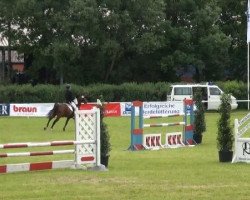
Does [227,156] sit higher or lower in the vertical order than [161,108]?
higher

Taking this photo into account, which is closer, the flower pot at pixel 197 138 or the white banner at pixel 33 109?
the flower pot at pixel 197 138

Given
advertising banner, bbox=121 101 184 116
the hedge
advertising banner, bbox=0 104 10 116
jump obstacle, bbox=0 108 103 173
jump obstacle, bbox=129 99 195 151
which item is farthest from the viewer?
the hedge

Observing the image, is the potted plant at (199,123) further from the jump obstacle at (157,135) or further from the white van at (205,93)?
the white van at (205,93)

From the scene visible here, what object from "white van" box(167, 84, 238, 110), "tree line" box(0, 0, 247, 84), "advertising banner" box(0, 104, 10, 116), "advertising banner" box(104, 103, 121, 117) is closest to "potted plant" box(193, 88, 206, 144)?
"advertising banner" box(104, 103, 121, 117)

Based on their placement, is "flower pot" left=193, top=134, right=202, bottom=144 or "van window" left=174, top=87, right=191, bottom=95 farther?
"van window" left=174, top=87, right=191, bottom=95

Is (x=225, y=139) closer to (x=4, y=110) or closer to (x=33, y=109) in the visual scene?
(x=33, y=109)

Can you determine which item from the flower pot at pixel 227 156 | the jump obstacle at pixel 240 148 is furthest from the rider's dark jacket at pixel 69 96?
the jump obstacle at pixel 240 148

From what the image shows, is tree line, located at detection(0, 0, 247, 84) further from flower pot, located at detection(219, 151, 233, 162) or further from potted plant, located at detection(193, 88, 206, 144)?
flower pot, located at detection(219, 151, 233, 162)

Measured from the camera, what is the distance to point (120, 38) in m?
58.8

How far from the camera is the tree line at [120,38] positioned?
189 feet

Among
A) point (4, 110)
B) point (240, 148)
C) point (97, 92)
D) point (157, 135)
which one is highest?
point (240, 148)

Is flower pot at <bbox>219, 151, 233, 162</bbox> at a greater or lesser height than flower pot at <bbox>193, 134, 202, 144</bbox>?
greater

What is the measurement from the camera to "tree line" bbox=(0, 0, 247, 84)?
5759 cm

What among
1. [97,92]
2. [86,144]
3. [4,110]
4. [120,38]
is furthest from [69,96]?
[120,38]
